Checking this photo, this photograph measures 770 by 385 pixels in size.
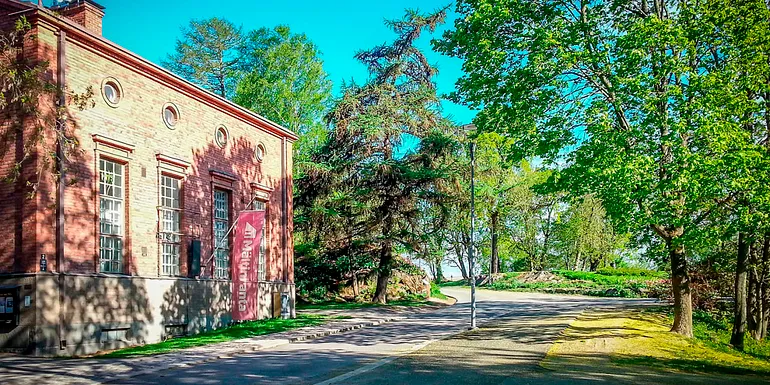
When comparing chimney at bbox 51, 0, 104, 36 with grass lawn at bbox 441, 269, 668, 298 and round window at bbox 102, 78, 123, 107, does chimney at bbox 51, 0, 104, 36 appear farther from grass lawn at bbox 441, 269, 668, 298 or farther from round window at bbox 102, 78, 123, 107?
grass lawn at bbox 441, 269, 668, 298

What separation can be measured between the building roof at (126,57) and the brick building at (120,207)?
1.6 inches

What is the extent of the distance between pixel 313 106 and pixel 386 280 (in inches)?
465

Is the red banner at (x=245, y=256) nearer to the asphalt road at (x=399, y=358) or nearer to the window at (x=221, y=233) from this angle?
the window at (x=221, y=233)

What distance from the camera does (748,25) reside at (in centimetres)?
1695

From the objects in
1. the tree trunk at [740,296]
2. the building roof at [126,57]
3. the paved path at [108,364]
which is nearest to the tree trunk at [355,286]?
the building roof at [126,57]

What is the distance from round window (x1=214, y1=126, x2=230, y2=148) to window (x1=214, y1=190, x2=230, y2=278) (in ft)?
5.96

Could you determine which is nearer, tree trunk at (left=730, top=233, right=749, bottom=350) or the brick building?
the brick building

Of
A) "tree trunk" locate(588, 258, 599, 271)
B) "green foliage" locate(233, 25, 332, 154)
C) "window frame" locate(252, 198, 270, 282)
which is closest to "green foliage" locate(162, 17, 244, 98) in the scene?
"green foliage" locate(233, 25, 332, 154)

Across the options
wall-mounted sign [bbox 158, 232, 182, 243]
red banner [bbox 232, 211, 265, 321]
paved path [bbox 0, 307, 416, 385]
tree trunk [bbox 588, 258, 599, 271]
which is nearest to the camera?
paved path [bbox 0, 307, 416, 385]

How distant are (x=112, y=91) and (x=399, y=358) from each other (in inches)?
445

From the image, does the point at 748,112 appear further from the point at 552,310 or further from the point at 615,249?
the point at 615,249

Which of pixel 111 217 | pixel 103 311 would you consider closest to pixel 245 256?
pixel 111 217

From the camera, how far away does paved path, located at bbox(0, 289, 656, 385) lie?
1273 centimetres

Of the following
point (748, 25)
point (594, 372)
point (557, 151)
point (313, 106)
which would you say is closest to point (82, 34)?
point (557, 151)
